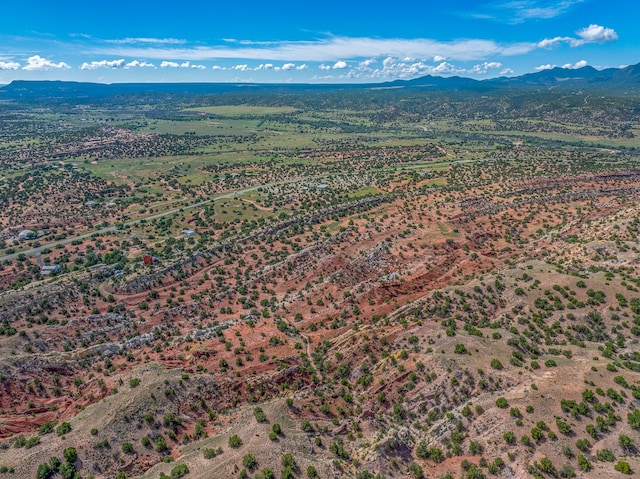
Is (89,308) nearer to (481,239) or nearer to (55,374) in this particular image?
(55,374)

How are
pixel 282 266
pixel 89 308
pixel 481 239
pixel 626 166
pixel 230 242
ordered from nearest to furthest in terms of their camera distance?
pixel 89 308
pixel 282 266
pixel 481 239
pixel 230 242
pixel 626 166

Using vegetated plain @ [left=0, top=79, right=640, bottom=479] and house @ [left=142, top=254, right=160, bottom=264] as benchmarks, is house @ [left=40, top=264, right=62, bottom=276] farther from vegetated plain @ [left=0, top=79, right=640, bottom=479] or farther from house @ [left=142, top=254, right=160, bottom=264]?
house @ [left=142, top=254, right=160, bottom=264]

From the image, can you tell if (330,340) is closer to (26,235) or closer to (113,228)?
(113,228)

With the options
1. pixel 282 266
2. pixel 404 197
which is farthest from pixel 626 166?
pixel 282 266

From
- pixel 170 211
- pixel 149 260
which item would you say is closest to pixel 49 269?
pixel 149 260

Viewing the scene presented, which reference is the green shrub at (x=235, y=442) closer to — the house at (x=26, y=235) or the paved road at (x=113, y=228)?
the paved road at (x=113, y=228)

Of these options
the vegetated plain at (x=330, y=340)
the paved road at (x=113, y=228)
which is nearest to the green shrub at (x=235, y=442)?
the vegetated plain at (x=330, y=340)

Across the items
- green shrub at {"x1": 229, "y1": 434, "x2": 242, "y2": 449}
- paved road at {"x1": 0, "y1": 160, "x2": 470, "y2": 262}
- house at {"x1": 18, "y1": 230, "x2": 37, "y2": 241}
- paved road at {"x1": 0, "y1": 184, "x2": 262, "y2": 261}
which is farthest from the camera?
house at {"x1": 18, "y1": 230, "x2": 37, "y2": 241}

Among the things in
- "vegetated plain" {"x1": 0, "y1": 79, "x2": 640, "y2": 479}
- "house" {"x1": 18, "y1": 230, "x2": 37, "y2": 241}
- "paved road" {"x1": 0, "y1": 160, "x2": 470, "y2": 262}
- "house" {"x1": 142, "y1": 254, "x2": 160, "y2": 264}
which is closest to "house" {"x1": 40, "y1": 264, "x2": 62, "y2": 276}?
"vegetated plain" {"x1": 0, "y1": 79, "x2": 640, "y2": 479}
